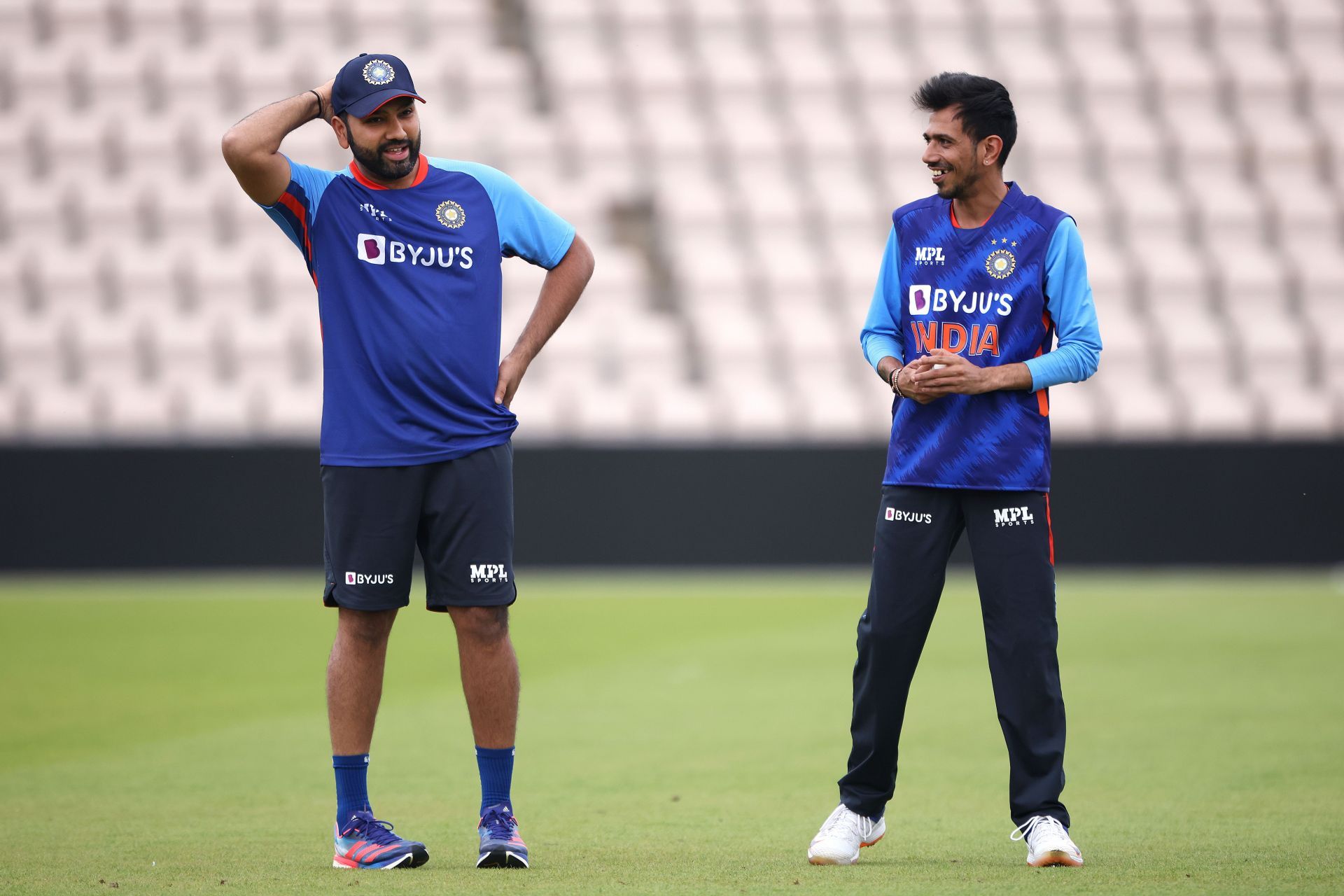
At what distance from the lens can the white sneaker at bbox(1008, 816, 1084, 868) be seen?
3947 millimetres

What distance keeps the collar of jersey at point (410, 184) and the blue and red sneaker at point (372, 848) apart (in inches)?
61.8

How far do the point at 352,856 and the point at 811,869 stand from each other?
3.65 ft

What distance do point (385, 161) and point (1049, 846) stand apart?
2330 mm

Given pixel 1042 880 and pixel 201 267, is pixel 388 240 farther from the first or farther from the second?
pixel 201 267

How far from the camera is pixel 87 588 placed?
12805 millimetres

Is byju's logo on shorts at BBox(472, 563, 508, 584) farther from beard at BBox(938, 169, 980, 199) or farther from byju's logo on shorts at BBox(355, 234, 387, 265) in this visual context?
beard at BBox(938, 169, 980, 199)

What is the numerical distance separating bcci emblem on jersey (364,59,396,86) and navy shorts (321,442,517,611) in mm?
948

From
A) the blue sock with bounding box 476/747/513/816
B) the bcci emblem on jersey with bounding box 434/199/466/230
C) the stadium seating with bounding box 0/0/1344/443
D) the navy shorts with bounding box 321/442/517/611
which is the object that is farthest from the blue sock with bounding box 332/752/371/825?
the stadium seating with bounding box 0/0/1344/443

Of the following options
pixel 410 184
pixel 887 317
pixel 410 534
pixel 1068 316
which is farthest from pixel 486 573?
pixel 1068 316

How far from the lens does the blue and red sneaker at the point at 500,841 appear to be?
3984mm

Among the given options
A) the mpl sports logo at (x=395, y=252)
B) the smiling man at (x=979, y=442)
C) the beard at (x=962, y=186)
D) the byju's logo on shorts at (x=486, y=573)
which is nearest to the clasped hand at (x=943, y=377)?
the smiling man at (x=979, y=442)

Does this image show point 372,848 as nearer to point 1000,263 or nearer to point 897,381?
point 897,381

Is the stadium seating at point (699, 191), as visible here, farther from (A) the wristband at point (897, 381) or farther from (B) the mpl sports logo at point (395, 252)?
(B) the mpl sports logo at point (395, 252)

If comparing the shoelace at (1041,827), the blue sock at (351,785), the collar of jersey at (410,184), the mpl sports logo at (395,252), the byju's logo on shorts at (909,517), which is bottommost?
the shoelace at (1041,827)
